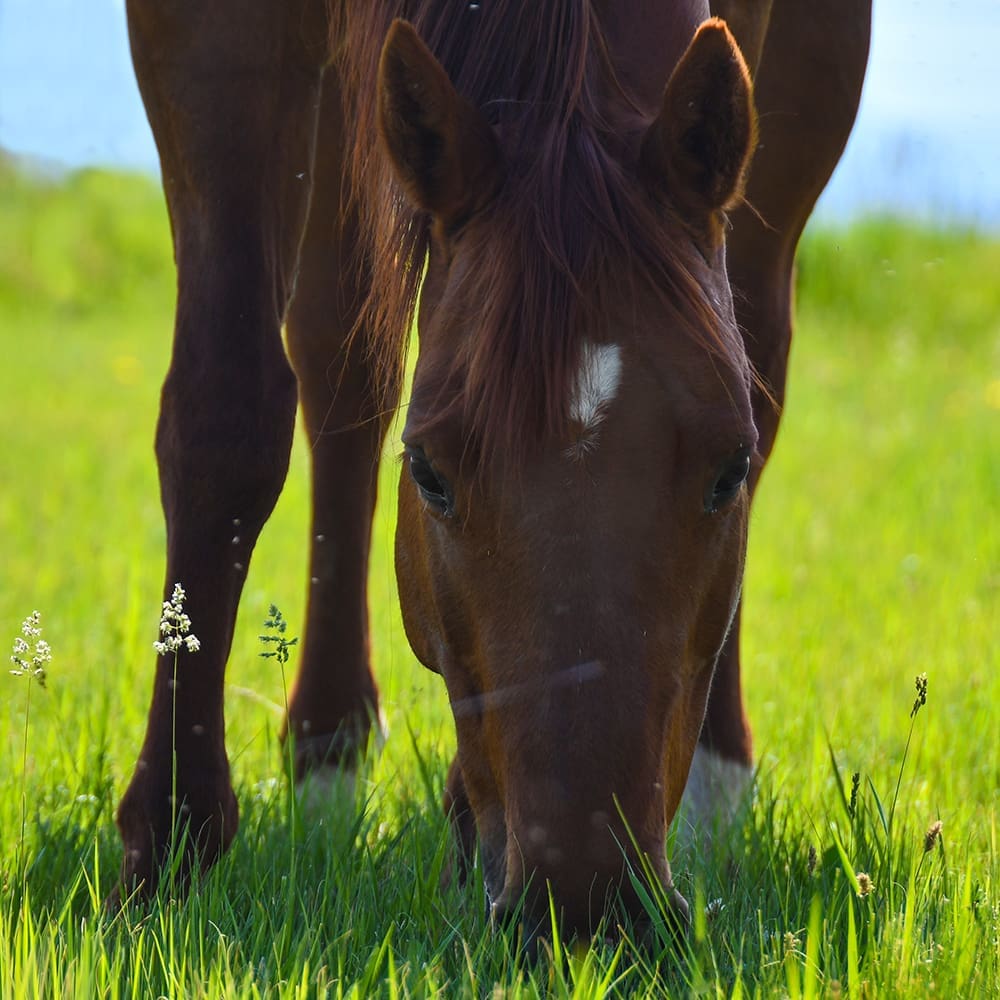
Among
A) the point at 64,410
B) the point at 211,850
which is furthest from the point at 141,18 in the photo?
the point at 64,410

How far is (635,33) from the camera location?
8.36 feet

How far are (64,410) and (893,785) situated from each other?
24.1 ft

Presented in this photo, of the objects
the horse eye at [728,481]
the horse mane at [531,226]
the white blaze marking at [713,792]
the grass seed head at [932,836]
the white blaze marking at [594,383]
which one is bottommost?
the white blaze marking at [713,792]

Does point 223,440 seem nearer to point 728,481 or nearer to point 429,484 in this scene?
point 429,484

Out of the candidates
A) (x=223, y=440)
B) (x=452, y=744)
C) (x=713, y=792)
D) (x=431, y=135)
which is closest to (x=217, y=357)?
(x=223, y=440)

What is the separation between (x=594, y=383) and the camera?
2.08m

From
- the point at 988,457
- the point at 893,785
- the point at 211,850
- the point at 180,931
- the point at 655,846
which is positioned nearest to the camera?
the point at 655,846

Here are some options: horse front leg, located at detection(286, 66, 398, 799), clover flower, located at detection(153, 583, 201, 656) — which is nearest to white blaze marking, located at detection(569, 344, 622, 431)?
clover flower, located at detection(153, 583, 201, 656)

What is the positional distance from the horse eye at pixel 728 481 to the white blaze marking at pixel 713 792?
109cm

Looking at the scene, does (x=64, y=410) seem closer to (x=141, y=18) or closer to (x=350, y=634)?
(x=350, y=634)

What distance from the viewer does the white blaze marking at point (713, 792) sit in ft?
10.4

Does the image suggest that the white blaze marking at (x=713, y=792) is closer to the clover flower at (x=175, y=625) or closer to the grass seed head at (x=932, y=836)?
the grass seed head at (x=932, y=836)

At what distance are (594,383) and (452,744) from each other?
1996mm

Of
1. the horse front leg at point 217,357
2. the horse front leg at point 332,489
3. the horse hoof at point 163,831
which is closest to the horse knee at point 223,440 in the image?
the horse front leg at point 217,357
